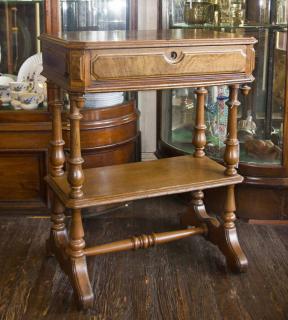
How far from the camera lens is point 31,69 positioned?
3.08m

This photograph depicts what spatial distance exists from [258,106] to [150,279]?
3.64 feet

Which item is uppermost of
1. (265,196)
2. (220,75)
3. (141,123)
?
(220,75)

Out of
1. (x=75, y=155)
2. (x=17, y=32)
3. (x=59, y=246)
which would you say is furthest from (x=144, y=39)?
(x=17, y=32)

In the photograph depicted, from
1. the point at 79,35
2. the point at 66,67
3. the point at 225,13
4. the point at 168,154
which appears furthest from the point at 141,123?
the point at 66,67

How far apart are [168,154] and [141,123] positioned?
0.46m

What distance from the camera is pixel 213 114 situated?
3.11 m

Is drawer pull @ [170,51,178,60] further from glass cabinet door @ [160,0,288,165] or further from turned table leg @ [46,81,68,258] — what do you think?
glass cabinet door @ [160,0,288,165]

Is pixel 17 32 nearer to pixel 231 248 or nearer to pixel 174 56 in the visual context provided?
pixel 174 56

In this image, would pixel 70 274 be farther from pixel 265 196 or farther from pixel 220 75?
pixel 265 196

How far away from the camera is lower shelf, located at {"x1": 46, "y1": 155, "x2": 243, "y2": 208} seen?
221 centimetres

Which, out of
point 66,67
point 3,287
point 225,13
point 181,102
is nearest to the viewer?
point 66,67

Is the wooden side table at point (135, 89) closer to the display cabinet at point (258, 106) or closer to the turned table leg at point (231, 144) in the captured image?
the turned table leg at point (231, 144)

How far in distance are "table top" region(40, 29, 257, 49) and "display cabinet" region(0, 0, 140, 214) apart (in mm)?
656

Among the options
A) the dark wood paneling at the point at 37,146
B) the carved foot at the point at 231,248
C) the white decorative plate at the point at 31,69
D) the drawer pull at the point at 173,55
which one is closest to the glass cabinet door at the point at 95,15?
the white decorative plate at the point at 31,69
